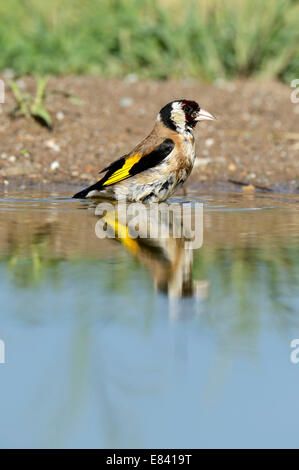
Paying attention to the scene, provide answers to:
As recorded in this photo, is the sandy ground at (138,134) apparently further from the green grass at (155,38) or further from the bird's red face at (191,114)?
the bird's red face at (191,114)

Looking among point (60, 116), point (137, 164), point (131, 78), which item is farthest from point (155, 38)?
point (137, 164)

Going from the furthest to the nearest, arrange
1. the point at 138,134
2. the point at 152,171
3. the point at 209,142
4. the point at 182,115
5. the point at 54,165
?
the point at 138,134 < the point at 209,142 < the point at 54,165 < the point at 182,115 < the point at 152,171

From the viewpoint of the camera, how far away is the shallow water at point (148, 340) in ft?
7.83

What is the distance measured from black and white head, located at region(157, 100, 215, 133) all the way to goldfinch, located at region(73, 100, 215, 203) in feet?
0.23

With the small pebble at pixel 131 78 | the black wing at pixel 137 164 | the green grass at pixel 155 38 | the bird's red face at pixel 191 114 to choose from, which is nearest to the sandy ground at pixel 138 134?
the small pebble at pixel 131 78

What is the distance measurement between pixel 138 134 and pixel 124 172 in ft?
8.12

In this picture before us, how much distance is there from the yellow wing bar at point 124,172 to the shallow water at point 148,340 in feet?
4.74

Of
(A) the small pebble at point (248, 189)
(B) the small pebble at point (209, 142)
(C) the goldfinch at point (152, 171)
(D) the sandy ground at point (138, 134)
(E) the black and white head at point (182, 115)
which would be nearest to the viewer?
(C) the goldfinch at point (152, 171)

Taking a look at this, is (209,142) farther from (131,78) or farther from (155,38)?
(155,38)

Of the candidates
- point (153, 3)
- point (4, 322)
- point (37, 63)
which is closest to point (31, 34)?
point (37, 63)

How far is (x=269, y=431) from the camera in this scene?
7.75ft

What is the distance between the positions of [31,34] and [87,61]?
0.84m

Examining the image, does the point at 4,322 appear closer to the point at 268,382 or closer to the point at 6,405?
the point at 6,405

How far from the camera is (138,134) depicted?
8836 mm
